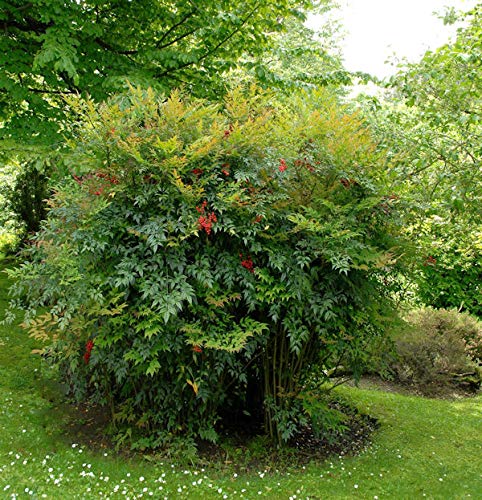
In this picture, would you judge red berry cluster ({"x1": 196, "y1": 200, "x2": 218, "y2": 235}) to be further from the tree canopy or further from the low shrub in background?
the low shrub in background

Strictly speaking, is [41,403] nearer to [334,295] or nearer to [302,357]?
[302,357]

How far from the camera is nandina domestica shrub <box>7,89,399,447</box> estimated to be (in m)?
3.47

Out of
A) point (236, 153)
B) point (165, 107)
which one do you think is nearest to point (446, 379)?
point (236, 153)

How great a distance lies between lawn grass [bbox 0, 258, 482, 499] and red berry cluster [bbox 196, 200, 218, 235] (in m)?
1.77

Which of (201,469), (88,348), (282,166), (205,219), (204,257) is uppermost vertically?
(282,166)

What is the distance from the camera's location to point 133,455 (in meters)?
3.70

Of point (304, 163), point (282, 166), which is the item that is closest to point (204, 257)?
point (282, 166)

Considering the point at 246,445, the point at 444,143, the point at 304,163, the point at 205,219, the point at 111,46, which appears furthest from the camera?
the point at 111,46

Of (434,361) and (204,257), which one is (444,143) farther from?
(434,361)

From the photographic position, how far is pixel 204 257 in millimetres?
3635

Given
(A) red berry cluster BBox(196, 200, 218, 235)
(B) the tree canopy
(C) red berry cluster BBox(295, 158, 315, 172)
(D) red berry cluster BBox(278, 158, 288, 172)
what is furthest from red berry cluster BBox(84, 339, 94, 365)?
(B) the tree canopy

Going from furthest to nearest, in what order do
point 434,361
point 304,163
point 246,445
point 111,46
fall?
point 434,361 → point 111,46 → point 246,445 → point 304,163

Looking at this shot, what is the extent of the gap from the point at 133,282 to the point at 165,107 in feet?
4.37

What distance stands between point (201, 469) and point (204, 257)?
1.58m
